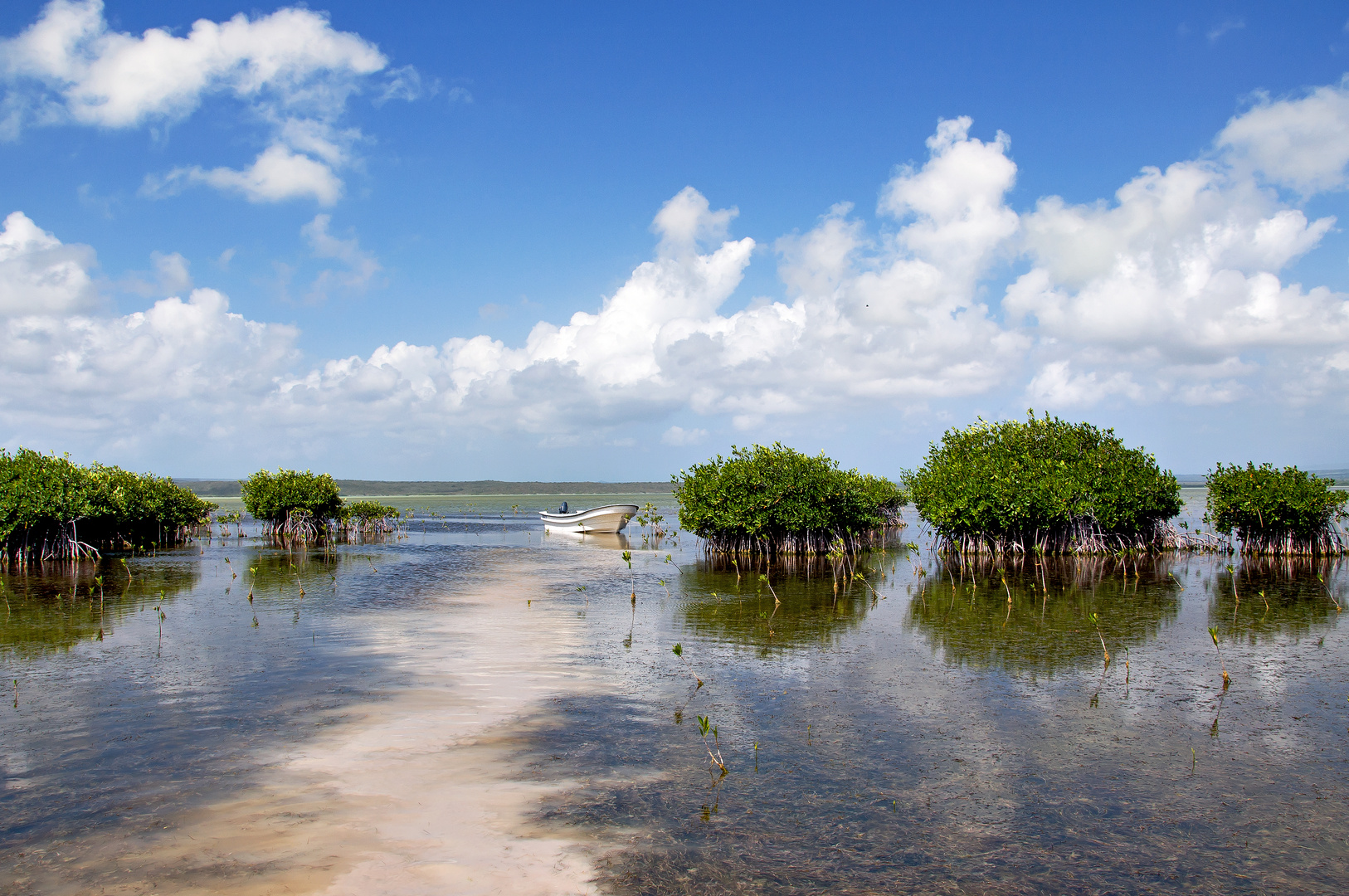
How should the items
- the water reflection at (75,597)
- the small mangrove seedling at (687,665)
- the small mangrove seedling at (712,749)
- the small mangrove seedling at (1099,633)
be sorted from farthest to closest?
the water reflection at (75,597), the small mangrove seedling at (1099,633), the small mangrove seedling at (687,665), the small mangrove seedling at (712,749)

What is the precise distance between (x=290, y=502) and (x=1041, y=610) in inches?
1175

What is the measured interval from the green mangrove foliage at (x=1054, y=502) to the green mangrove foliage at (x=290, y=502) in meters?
24.3

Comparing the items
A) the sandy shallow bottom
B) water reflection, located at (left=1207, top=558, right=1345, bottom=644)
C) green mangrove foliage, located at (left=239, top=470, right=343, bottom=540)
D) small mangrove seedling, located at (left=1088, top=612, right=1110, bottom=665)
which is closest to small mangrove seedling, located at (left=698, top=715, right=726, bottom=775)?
the sandy shallow bottom

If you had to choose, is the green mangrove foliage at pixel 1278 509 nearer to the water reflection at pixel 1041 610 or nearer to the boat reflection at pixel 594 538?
the water reflection at pixel 1041 610

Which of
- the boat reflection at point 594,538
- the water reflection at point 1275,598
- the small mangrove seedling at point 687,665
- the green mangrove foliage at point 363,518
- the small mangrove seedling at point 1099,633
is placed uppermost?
the green mangrove foliage at point 363,518

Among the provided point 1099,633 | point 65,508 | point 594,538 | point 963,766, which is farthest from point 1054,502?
point 65,508

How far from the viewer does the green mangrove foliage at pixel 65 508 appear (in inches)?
857

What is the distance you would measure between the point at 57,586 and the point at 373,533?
19.6 m

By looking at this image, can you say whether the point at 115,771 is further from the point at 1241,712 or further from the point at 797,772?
the point at 1241,712

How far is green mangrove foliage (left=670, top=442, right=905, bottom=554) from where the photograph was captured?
2398 centimetres

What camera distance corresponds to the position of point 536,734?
293 inches

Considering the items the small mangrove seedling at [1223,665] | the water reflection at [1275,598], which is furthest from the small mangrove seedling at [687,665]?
the water reflection at [1275,598]

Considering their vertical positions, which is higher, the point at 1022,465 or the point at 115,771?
the point at 1022,465

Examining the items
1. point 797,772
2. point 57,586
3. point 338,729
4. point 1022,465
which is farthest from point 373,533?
point 797,772
